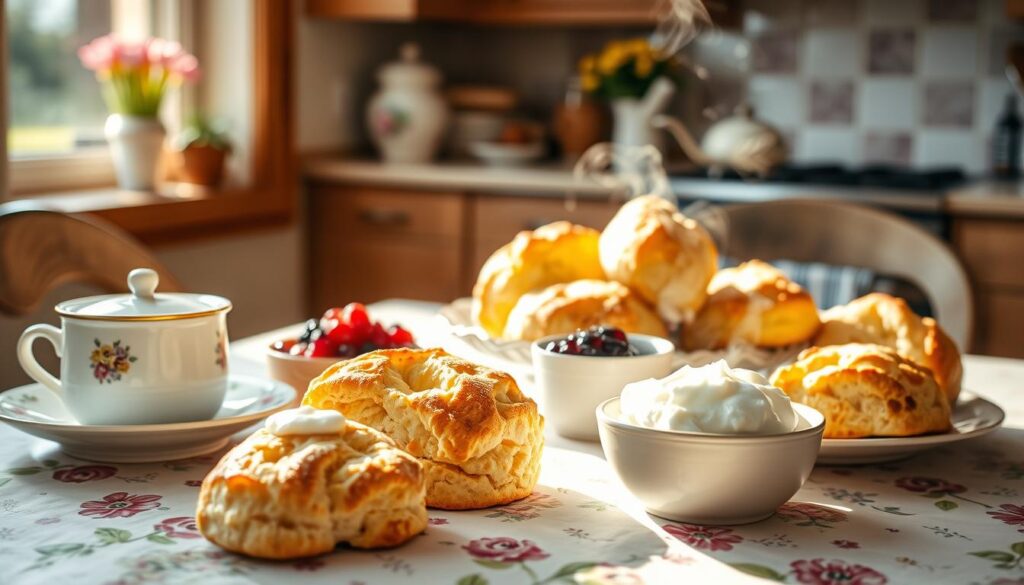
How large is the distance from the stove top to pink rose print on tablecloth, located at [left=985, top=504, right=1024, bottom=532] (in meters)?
1.97

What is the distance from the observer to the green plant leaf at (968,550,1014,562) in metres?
0.81

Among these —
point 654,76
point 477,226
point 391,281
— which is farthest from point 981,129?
point 391,281

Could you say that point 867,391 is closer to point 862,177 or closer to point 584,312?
point 584,312

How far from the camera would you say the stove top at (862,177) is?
285 cm

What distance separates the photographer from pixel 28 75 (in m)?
2.81

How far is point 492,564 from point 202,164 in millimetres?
2464

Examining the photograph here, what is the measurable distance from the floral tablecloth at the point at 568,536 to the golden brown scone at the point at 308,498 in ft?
0.05

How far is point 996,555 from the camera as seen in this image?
0.82 metres

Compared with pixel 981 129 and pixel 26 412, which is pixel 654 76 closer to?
pixel 981 129

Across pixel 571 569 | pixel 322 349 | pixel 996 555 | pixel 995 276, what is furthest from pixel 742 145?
pixel 571 569

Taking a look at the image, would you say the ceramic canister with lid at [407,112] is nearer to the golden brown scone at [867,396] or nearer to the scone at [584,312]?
the scone at [584,312]

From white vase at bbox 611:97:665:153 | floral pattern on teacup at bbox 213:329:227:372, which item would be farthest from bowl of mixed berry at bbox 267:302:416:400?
white vase at bbox 611:97:665:153

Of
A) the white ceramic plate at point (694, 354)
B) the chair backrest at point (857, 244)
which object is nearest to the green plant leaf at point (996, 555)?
the white ceramic plate at point (694, 354)

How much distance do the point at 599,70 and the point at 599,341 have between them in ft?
7.86
